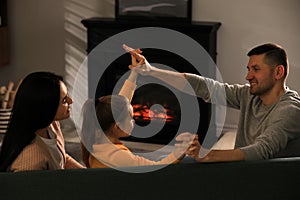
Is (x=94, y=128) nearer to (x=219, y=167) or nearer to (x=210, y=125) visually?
(x=219, y=167)

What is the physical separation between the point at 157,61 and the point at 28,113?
2822mm

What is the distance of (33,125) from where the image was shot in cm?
263

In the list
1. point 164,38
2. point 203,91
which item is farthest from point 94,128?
point 164,38

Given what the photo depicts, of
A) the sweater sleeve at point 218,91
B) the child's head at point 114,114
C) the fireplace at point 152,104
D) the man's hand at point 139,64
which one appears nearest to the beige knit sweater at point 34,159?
the child's head at point 114,114

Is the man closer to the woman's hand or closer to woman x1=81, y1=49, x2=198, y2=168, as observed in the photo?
the woman's hand

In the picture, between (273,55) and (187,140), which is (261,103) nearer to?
(273,55)

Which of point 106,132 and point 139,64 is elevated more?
point 139,64

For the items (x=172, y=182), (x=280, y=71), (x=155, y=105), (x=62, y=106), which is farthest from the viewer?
(x=155, y=105)

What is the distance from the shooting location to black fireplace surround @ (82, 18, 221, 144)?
17.0 ft

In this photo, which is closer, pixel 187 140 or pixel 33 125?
pixel 187 140

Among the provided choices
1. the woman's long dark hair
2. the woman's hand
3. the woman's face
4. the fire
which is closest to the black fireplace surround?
the fire

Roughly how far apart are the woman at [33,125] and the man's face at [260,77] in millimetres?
894

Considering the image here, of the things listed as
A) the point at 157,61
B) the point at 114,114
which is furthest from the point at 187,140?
the point at 157,61

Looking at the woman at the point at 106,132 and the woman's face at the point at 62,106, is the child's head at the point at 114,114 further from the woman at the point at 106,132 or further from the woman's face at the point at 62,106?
the woman's face at the point at 62,106
